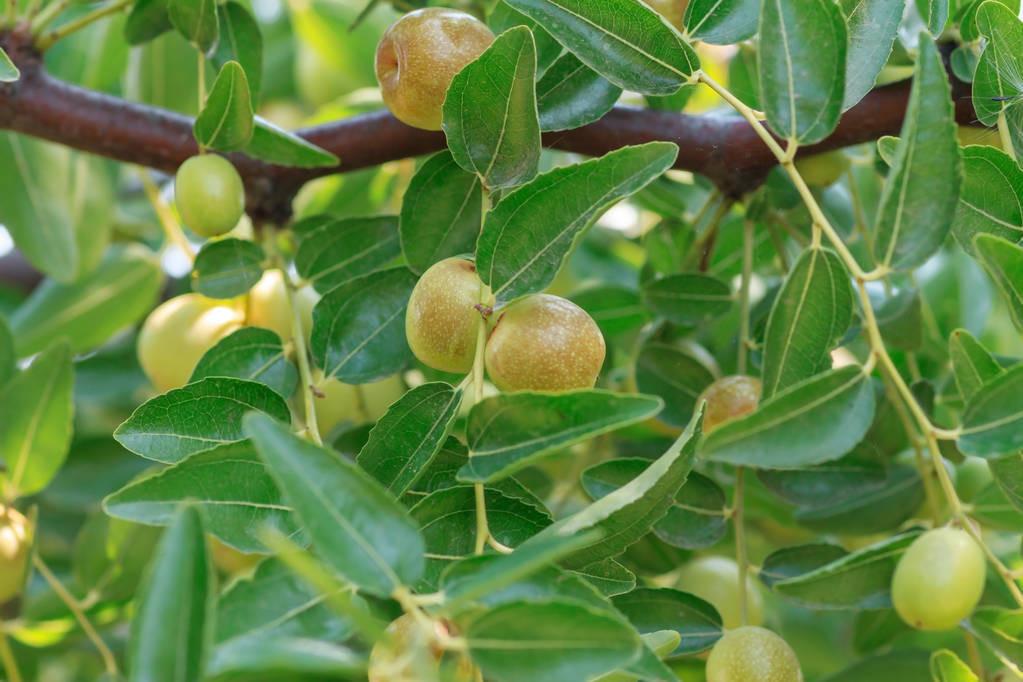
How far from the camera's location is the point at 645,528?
29.2 inches

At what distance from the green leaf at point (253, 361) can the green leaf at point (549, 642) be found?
0.41 m

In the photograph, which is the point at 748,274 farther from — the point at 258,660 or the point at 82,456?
the point at 82,456

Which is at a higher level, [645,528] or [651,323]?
[645,528]

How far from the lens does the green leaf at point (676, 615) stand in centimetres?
89

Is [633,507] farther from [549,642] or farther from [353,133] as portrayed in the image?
[353,133]

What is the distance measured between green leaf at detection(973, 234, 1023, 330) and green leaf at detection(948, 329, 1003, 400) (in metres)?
0.03

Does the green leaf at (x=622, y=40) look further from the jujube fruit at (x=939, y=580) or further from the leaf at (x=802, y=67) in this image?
the jujube fruit at (x=939, y=580)

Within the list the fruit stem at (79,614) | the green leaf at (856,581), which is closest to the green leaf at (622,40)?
the green leaf at (856,581)

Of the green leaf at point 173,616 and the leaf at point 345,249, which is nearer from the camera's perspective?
the green leaf at point 173,616

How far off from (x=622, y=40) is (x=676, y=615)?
16.9 inches

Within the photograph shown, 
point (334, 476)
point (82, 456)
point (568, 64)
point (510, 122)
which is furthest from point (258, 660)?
point (82, 456)

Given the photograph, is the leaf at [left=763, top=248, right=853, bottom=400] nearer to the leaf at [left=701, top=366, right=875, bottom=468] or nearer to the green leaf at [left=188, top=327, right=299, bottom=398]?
the leaf at [left=701, top=366, right=875, bottom=468]

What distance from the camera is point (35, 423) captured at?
111cm

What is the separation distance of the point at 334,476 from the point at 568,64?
46 cm
